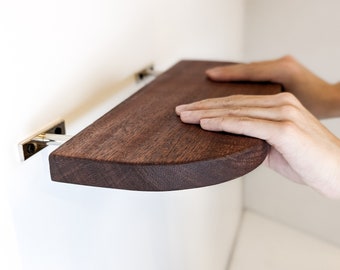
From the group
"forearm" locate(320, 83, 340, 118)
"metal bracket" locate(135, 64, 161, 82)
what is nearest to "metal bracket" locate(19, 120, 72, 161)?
"metal bracket" locate(135, 64, 161, 82)

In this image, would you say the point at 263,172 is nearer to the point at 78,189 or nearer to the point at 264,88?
the point at 264,88

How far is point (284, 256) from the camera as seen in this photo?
3.23 ft

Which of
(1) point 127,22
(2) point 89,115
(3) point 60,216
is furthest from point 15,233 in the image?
(1) point 127,22

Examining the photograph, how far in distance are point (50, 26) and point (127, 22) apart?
177mm

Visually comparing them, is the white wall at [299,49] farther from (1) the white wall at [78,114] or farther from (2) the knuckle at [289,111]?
(2) the knuckle at [289,111]

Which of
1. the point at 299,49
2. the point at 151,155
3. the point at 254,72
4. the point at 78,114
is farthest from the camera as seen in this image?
the point at 299,49

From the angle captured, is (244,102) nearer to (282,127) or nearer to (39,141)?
(282,127)

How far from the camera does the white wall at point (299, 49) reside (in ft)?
3.83

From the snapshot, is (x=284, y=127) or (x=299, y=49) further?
(x=299, y=49)

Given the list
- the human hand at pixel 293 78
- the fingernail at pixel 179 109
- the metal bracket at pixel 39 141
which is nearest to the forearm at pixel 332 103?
the human hand at pixel 293 78

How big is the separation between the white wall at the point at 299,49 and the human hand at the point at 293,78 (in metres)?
0.51

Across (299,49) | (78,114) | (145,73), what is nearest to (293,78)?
(145,73)

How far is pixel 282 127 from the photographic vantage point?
1.26 feet

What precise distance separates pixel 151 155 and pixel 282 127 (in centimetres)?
13
